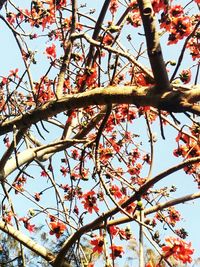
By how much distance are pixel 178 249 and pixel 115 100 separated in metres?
0.98

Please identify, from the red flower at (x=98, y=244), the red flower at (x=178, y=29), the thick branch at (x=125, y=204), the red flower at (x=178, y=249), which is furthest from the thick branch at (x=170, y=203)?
the red flower at (x=178, y=29)

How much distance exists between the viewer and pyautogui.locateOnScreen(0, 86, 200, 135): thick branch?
1999mm

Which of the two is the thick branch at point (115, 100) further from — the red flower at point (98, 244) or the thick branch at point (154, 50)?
the red flower at point (98, 244)

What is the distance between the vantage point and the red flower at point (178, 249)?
245 centimetres

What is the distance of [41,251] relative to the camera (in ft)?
9.13

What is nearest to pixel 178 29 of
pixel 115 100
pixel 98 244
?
pixel 115 100

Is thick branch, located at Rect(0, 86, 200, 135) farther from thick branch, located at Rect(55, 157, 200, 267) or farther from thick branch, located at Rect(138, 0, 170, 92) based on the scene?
thick branch, located at Rect(55, 157, 200, 267)

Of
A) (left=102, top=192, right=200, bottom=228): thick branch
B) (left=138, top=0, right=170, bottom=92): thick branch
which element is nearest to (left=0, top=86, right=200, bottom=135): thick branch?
(left=138, top=0, right=170, bottom=92): thick branch

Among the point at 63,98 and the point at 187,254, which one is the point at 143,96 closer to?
the point at 63,98

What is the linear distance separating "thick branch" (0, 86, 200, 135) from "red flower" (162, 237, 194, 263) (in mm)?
895

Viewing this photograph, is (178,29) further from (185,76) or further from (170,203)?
(170,203)

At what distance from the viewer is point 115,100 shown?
235 cm

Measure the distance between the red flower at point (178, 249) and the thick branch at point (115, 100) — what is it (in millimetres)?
895

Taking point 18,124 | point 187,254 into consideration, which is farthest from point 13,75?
point 187,254
